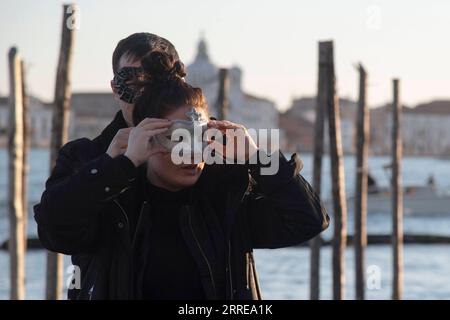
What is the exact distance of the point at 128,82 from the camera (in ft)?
8.44

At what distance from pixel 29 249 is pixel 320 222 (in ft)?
55.9

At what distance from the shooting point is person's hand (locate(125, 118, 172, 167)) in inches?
88.4

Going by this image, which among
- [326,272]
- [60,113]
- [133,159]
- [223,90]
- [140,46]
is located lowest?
[326,272]

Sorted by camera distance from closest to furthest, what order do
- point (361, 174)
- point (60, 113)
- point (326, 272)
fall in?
point (60, 113) → point (361, 174) → point (326, 272)

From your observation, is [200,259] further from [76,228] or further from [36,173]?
[36,173]

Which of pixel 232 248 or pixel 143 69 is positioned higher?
pixel 143 69

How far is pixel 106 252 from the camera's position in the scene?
7.63 feet

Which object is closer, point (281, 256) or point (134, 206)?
point (134, 206)

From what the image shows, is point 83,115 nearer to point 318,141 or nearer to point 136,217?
point 318,141

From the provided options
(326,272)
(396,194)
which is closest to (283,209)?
(396,194)

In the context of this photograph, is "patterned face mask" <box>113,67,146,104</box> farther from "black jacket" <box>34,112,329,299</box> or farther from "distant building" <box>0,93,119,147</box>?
"distant building" <box>0,93,119,147</box>

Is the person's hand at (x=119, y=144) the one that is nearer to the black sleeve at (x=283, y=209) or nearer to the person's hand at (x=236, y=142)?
the person's hand at (x=236, y=142)

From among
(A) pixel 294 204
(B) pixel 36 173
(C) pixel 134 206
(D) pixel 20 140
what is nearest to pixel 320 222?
(A) pixel 294 204

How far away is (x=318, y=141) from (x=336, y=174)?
31cm
